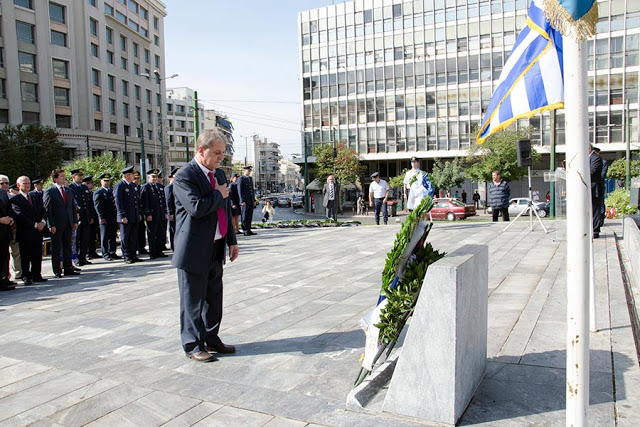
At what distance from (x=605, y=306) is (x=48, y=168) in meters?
48.7

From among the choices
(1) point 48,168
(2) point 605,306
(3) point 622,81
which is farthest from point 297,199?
(2) point 605,306

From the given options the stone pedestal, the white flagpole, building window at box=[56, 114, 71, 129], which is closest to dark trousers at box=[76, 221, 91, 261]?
the stone pedestal

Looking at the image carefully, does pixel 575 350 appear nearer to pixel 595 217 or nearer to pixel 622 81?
pixel 595 217

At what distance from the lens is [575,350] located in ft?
7.59

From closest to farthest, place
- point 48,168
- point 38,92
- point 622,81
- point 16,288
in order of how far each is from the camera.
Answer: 1. point 16,288
2. point 48,168
3. point 622,81
4. point 38,92

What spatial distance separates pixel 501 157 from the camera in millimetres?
46125

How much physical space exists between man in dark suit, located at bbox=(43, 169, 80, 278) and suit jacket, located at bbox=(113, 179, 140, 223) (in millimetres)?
1088

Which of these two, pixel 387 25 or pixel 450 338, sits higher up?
pixel 387 25

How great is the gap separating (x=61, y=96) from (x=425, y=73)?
40.5 meters

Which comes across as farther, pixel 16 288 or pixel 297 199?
pixel 297 199

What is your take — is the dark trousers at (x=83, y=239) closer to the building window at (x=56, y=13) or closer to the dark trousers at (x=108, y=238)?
the dark trousers at (x=108, y=238)

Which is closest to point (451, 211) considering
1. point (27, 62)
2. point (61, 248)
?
point (61, 248)

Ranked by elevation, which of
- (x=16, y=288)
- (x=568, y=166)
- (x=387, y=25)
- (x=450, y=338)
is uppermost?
(x=387, y=25)

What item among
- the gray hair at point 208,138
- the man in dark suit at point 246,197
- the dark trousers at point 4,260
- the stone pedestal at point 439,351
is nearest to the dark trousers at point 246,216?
the man in dark suit at point 246,197
